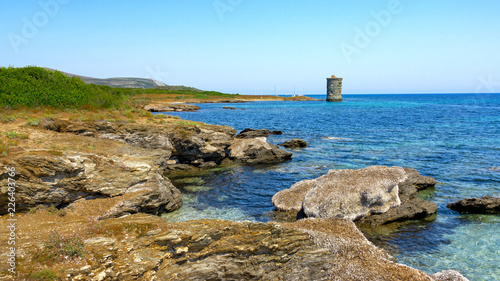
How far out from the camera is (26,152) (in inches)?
590

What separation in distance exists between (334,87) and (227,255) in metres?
187

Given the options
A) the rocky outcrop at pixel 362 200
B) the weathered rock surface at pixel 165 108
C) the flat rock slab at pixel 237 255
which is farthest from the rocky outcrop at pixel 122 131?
the weathered rock surface at pixel 165 108

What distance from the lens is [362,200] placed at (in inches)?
689

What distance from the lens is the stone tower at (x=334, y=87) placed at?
178 meters

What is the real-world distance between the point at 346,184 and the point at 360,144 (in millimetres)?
29094

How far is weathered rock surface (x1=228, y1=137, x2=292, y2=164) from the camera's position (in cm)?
3369

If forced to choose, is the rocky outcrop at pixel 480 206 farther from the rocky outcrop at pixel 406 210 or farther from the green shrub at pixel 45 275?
the green shrub at pixel 45 275

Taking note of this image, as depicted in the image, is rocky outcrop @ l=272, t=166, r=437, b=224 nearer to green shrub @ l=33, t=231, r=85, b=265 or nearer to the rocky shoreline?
the rocky shoreline

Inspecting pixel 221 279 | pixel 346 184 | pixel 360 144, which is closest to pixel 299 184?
pixel 346 184

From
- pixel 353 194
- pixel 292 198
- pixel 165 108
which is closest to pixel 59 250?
pixel 292 198

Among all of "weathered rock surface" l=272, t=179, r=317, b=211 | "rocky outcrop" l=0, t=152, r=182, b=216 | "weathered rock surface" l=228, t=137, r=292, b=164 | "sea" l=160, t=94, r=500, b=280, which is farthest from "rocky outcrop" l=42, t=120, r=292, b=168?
"weathered rock surface" l=272, t=179, r=317, b=211

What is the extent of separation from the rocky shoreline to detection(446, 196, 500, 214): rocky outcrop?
285 cm

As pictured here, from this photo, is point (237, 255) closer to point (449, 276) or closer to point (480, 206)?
point (449, 276)

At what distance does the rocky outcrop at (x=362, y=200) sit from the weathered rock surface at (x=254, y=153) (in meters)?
13.9
